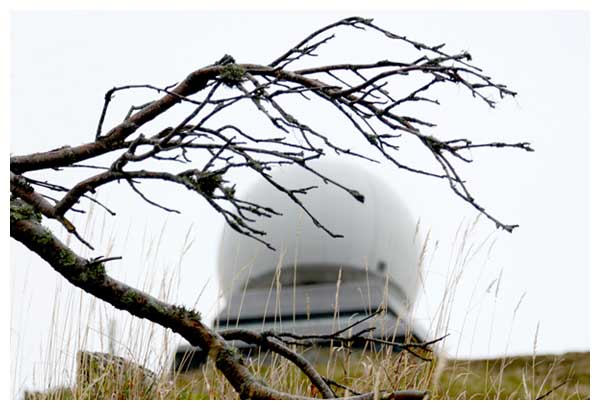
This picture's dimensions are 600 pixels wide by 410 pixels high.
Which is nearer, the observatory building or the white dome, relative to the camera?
the observatory building

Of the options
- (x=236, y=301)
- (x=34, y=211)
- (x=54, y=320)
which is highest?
(x=34, y=211)

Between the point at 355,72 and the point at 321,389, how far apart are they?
687 millimetres

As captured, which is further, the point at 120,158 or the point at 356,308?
the point at 356,308

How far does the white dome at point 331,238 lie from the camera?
9.18m

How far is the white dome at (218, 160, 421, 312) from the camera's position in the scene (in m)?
9.18

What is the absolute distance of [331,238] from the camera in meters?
9.12

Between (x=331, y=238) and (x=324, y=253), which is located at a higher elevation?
(x=331, y=238)

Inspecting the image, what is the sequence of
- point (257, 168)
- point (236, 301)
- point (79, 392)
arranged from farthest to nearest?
point (236, 301)
point (79, 392)
point (257, 168)

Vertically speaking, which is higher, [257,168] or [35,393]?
[257,168]

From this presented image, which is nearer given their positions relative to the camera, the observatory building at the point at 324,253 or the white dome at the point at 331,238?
the observatory building at the point at 324,253

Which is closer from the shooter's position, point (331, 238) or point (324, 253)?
point (331, 238)

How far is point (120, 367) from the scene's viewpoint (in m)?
2.77

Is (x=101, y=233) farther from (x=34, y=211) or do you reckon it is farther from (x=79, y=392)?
(x=34, y=211)

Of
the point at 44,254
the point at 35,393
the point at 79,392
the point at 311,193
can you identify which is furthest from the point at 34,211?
the point at 311,193
